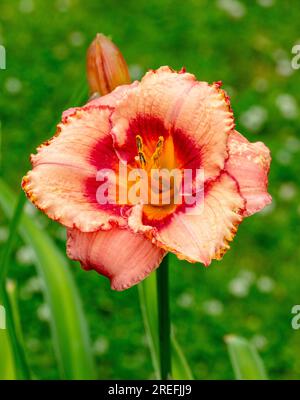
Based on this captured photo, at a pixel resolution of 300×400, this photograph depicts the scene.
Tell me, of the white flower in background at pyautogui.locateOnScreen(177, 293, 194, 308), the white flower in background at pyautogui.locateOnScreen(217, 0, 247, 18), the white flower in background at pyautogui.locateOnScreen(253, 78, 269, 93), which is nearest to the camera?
the white flower in background at pyautogui.locateOnScreen(177, 293, 194, 308)

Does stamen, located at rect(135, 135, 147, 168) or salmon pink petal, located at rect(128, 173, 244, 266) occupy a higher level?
stamen, located at rect(135, 135, 147, 168)

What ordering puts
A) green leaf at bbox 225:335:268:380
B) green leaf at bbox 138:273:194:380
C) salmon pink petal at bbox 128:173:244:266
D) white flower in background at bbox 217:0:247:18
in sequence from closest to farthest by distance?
salmon pink petal at bbox 128:173:244:266, green leaf at bbox 138:273:194:380, green leaf at bbox 225:335:268:380, white flower in background at bbox 217:0:247:18

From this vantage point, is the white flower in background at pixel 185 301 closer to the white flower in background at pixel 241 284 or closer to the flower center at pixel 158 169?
the white flower in background at pixel 241 284

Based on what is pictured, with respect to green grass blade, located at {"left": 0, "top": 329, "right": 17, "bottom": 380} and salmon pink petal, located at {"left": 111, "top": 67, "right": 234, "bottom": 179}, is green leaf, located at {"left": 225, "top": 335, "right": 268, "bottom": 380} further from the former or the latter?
salmon pink petal, located at {"left": 111, "top": 67, "right": 234, "bottom": 179}

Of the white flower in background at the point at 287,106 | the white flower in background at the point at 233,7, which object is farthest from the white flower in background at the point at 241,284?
the white flower in background at the point at 233,7

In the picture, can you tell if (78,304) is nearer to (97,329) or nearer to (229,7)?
(97,329)

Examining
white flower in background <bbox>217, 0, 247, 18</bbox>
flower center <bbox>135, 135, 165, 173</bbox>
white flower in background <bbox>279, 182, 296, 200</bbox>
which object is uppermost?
white flower in background <bbox>217, 0, 247, 18</bbox>

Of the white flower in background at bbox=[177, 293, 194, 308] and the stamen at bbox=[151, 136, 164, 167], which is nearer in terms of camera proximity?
the stamen at bbox=[151, 136, 164, 167]

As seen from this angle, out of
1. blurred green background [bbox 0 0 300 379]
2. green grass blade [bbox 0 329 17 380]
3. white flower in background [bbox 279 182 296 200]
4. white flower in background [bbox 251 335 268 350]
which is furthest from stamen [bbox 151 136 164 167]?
white flower in background [bbox 279 182 296 200]
